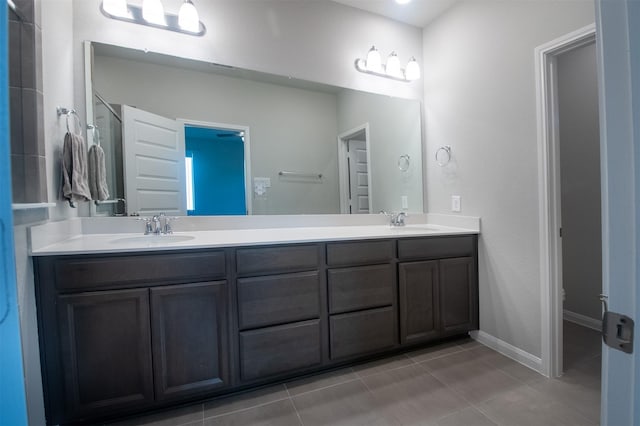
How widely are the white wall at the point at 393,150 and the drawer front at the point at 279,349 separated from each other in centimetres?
127

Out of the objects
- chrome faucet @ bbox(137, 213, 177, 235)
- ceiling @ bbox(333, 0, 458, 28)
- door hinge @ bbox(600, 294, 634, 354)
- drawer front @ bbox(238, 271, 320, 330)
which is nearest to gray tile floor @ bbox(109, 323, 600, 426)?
drawer front @ bbox(238, 271, 320, 330)

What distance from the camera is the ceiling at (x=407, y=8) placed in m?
2.38

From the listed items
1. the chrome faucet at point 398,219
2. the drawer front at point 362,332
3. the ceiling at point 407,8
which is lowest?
the drawer front at point 362,332

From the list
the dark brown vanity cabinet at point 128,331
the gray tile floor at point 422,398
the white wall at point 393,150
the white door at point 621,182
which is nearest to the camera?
the white door at point 621,182

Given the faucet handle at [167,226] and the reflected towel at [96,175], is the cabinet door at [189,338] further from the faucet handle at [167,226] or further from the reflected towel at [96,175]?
the reflected towel at [96,175]

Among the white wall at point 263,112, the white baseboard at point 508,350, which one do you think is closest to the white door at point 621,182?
the white baseboard at point 508,350

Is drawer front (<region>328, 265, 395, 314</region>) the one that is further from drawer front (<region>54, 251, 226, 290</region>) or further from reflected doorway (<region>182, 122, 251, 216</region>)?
reflected doorway (<region>182, 122, 251, 216</region>)

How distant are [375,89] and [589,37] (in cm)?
139

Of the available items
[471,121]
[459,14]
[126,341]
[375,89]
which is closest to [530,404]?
[471,121]

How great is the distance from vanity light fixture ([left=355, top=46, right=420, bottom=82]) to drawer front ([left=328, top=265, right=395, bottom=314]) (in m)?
1.65

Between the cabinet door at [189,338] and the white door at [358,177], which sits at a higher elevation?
the white door at [358,177]

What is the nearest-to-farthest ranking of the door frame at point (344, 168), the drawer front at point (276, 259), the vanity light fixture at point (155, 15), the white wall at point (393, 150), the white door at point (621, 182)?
the white door at point (621, 182) < the drawer front at point (276, 259) < the vanity light fixture at point (155, 15) < the door frame at point (344, 168) < the white wall at point (393, 150)

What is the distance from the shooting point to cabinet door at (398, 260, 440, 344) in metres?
2.04

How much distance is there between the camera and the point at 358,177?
2574 mm
